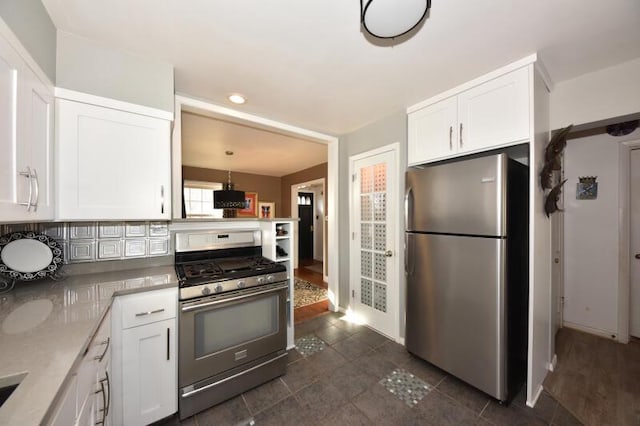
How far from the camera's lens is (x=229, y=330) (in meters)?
1.74

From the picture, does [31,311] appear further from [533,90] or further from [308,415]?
[533,90]

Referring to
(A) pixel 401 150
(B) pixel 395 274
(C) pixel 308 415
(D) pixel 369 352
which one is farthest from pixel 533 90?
(C) pixel 308 415

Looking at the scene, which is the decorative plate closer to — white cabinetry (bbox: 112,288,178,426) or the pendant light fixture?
white cabinetry (bbox: 112,288,178,426)

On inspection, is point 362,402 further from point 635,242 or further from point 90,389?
point 635,242

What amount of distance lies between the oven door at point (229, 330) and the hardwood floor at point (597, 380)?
216 cm

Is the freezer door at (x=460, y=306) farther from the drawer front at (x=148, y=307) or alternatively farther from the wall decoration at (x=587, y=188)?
the wall decoration at (x=587, y=188)

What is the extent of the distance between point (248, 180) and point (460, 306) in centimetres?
549

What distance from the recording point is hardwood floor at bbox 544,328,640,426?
1.58 metres

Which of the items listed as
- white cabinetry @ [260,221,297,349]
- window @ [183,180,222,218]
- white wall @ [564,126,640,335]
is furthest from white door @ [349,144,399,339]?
window @ [183,180,222,218]

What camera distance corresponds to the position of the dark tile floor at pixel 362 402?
156 cm

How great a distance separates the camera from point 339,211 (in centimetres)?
321

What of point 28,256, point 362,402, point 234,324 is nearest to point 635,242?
point 362,402

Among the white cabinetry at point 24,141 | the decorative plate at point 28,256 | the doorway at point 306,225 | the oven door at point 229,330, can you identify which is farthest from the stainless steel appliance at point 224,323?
the doorway at point 306,225

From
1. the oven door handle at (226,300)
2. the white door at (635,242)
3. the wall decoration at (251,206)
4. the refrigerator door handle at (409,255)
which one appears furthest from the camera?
the wall decoration at (251,206)
